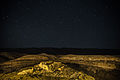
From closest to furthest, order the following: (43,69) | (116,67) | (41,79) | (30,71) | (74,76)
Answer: (41,79)
(74,76)
(30,71)
(43,69)
(116,67)

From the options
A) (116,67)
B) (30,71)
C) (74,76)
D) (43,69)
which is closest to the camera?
(74,76)

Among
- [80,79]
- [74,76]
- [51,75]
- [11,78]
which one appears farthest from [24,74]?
[80,79]

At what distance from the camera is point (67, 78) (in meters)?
1.42

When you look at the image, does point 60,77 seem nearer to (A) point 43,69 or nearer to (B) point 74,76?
(B) point 74,76

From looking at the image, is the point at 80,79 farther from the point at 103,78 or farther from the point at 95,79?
the point at 103,78

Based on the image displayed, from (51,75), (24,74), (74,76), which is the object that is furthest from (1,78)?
(74,76)

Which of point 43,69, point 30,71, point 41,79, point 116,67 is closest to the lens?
point 41,79

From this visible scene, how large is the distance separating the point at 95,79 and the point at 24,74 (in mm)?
1476

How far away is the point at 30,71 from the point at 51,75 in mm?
513

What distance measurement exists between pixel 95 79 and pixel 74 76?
405 millimetres

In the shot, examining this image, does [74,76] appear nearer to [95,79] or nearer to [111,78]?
[95,79]

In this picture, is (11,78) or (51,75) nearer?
(11,78)

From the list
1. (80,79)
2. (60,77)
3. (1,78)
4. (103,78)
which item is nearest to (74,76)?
(80,79)

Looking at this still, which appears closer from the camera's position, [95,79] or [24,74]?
[95,79]
